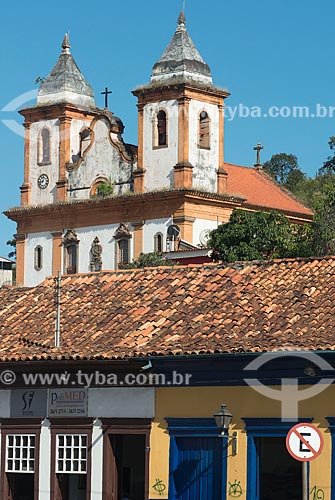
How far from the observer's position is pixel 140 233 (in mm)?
58031

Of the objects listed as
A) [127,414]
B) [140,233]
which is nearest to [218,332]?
[127,414]

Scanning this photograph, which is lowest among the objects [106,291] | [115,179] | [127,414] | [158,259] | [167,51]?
[127,414]

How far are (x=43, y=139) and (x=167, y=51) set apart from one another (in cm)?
722

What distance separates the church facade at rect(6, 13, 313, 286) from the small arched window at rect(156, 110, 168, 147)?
4 centimetres

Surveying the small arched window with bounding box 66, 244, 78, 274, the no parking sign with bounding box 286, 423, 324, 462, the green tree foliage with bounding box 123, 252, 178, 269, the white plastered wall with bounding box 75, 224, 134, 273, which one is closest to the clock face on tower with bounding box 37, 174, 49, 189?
the white plastered wall with bounding box 75, 224, 134, 273

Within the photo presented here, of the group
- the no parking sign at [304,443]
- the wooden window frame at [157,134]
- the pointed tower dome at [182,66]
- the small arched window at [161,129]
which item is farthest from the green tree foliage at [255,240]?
the no parking sign at [304,443]

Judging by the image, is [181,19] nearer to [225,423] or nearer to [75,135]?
[75,135]

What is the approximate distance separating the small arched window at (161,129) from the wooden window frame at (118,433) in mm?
38009

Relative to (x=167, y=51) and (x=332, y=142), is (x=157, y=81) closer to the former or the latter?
(x=167, y=51)

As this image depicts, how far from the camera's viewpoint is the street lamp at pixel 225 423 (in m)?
19.0

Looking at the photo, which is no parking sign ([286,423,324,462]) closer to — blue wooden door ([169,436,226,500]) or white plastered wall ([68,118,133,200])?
blue wooden door ([169,436,226,500])

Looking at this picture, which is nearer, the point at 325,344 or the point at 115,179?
the point at 325,344

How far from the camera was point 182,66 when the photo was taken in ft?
190

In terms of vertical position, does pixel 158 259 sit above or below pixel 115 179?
below
